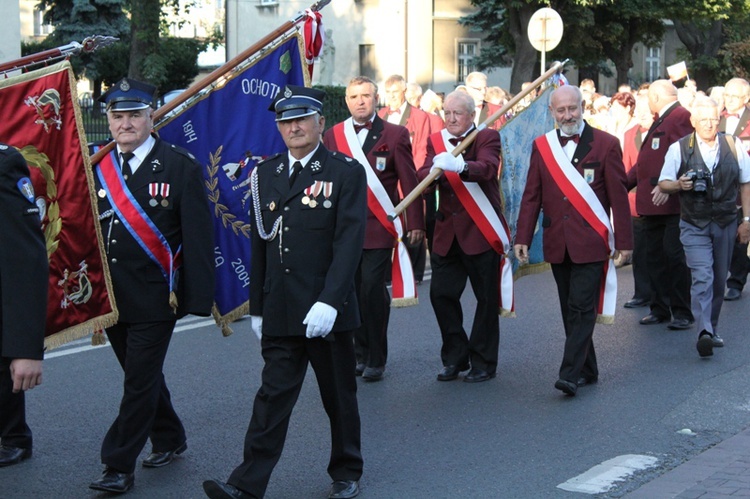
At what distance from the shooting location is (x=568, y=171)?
7891 millimetres

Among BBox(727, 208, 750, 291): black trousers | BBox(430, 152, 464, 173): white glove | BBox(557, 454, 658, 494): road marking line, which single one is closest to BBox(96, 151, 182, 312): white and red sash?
BBox(557, 454, 658, 494): road marking line

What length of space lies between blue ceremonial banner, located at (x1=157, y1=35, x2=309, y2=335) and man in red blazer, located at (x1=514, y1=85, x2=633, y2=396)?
1934 mm

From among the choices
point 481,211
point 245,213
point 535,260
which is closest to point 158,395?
point 245,213

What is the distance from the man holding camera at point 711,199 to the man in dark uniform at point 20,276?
5.76 m

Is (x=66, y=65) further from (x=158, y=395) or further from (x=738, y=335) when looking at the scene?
(x=738, y=335)

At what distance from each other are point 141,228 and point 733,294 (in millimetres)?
7531

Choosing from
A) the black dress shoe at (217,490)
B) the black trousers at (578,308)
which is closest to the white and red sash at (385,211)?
the black trousers at (578,308)

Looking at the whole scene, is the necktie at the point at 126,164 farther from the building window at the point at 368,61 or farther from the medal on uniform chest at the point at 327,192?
the building window at the point at 368,61

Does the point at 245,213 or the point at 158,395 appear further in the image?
the point at 245,213

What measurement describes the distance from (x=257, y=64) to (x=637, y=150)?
234 inches

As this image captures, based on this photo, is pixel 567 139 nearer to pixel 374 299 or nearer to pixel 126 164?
pixel 374 299

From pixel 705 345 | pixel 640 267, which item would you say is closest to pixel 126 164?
pixel 705 345

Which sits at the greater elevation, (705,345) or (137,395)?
(137,395)

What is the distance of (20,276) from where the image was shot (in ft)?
14.8
